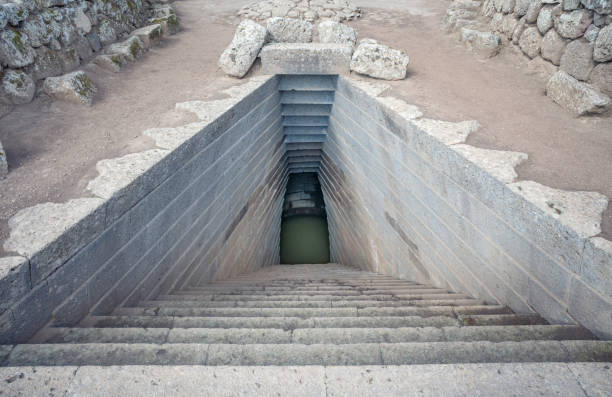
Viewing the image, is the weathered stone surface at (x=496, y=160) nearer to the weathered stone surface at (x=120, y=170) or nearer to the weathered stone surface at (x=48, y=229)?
the weathered stone surface at (x=120, y=170)

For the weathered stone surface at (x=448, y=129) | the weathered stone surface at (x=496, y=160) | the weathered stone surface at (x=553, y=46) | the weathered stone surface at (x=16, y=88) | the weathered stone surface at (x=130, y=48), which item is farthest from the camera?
the weathered stone surface at (x=130, y=48)

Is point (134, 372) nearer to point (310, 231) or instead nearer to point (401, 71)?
point (401, 71)

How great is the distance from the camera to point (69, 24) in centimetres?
422

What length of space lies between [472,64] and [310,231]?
566 cm

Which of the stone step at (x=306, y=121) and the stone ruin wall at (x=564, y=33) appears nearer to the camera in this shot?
the stone ruin wall at (x=564, y=33)

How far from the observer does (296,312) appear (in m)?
2.31

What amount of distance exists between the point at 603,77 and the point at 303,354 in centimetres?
408

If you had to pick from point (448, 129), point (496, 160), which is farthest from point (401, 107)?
point (496, 160)

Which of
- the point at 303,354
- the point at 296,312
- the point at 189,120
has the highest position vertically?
the point at 189,120

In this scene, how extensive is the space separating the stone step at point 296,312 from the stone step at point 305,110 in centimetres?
443

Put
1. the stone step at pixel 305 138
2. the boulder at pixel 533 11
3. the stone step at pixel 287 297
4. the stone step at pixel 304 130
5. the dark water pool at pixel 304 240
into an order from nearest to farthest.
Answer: the stone step at pixel 287 297 < the boulder at pixel 533 11 < the stone step at pixel 304 130 < the stone step at pixel 305 138 < the dark water pool at pixel 304 240

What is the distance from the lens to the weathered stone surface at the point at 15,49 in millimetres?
3418

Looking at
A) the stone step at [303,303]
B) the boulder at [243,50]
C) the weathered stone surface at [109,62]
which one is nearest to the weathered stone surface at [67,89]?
the weathered stone surface at [109,62]

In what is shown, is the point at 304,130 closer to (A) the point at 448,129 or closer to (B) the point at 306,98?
(B) the point at 306,98
